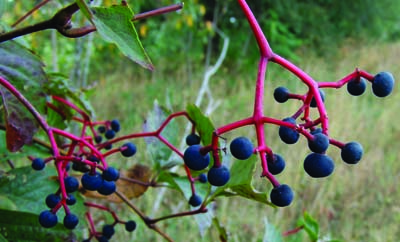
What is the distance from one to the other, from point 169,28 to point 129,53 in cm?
722

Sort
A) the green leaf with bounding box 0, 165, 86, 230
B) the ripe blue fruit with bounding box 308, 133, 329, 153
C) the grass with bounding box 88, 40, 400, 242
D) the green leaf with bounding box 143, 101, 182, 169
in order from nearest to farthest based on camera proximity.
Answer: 1. the ripe blue fruit with bounding box 308, 133, 329, 153
2. the green leaf with bounding box 0, 165, 86, 230
3. the green leaf with bounding box 143, 101, 182, 169
4. the grass with bounding box 88, 40, 400, 242

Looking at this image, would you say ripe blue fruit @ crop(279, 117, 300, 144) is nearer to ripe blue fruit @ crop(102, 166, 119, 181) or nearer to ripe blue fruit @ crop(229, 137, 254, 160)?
ripe blue fruit @ crop(229, 137, 254, 160)

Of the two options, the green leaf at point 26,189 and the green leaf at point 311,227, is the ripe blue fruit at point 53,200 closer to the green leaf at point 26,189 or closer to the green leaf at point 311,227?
the green leaf at point 26,189

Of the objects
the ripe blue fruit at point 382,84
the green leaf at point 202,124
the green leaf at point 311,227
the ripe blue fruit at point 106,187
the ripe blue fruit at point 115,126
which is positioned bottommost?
the green leaf at point 311,227

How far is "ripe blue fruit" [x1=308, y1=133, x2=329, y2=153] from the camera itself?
427 millimetres

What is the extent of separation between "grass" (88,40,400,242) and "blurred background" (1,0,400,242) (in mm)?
10

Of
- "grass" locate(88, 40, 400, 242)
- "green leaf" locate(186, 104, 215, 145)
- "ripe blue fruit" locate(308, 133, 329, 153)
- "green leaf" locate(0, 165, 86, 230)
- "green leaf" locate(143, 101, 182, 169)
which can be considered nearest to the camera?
"ripe blue fruit" locate(308, 133, 329, 153)

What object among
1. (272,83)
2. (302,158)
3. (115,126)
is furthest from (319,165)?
(272,83)

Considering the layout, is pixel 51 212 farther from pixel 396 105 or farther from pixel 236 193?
pixel 396 105

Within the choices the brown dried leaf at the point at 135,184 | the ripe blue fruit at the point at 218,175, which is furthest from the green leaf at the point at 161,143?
the ripe blue fruit at the point at 218,175

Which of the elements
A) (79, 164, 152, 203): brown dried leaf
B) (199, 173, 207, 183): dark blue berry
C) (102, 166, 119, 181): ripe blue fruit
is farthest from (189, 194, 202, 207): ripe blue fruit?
(102, 166, 119, 181): ripe blue fruit

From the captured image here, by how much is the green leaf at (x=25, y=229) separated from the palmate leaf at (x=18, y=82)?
156 millimetres

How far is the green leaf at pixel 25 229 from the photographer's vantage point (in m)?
0.71

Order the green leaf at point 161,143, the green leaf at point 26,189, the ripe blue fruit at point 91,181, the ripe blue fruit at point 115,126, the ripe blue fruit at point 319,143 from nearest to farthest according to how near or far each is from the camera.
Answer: the ripe blue fruit at point 319,143, the ripe blue fruit at point 91,181, the green leaf at point 26,189, the green leaf at point 161,143, the ripe blue fruit at point 115,126
